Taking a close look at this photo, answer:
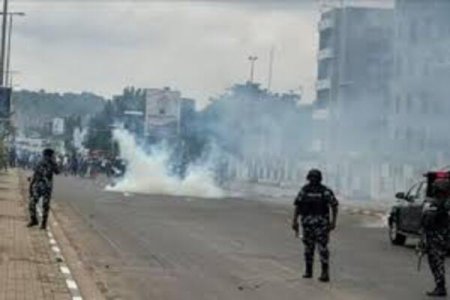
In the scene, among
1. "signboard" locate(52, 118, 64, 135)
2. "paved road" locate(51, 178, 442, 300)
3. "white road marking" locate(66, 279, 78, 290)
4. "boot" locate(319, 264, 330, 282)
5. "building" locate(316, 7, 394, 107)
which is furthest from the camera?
"signboard" locate(52, 118, 64, 135)

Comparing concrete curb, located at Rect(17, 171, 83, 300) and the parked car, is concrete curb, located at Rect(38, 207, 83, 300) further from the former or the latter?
→ the parked car

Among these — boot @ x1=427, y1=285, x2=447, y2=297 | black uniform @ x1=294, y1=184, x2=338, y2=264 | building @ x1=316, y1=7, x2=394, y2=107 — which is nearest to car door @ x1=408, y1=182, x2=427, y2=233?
black uniform @ x1=294, y1=184, x2=338, y2=264

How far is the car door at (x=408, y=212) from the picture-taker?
25734 millimetres

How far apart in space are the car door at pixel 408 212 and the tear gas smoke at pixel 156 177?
3170 centimetres

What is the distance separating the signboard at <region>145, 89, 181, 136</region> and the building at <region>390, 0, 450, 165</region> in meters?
39.1

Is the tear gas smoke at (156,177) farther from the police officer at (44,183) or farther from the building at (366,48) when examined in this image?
the police officer at (44,183)

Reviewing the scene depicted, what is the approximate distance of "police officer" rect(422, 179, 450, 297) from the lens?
16469 mm

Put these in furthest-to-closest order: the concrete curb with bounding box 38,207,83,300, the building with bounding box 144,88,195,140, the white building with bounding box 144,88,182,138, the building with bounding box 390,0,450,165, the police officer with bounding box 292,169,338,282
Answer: the white building with bounding box 144,88,182,138
the building with bounding box 144,88,195,140
the building with bounding box 390,0,450,165
the police officer with bounding box 292,169,338,282
the concrete curb with bounding box 38,207,83,300

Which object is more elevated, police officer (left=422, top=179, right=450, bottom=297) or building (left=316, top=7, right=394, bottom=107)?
building (left=316, top=7, right=394, bottom=107)

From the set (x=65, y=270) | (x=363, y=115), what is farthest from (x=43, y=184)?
(x=363, y=115)

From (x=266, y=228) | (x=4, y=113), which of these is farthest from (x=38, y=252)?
(x=4, y=113)

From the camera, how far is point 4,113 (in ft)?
158

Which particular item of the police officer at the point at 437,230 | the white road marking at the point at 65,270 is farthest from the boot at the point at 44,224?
the police officer at the point at 437,230

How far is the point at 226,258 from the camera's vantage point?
20.8 meters
